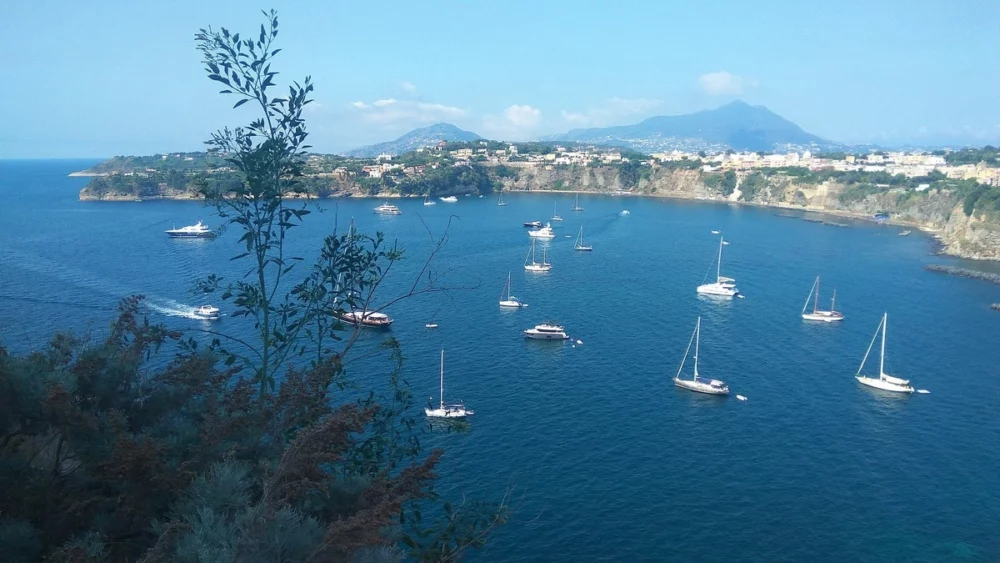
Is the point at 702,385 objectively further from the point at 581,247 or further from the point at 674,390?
the point at 581,247

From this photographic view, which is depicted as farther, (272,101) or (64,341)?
(64,341)

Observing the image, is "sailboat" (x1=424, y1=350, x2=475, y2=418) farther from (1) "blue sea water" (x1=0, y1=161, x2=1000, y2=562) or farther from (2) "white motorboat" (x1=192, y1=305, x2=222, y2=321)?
(2) "white motorboat" (x1=192, y1=305, x2=222, y2=321)

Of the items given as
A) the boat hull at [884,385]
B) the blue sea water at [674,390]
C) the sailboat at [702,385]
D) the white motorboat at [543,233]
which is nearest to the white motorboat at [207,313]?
the blue sea water at [674,390]

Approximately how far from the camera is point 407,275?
21.8 meters

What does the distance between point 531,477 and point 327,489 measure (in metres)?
7.44

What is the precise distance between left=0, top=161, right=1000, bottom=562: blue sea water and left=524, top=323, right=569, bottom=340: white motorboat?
289 mm

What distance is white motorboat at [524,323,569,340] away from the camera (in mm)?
15344

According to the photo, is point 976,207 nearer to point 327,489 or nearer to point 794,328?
point 794,328

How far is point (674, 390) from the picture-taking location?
1274cm

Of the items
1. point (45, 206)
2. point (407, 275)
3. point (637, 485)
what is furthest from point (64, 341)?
point (45, 206)

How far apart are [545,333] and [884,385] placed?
23.6 feet

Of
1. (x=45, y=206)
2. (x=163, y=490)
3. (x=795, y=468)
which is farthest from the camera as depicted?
(x=45, y=206)

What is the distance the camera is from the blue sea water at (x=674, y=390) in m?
8.43

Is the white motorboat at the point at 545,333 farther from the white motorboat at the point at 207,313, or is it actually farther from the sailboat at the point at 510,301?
the white motorboat at the point at 207,313
